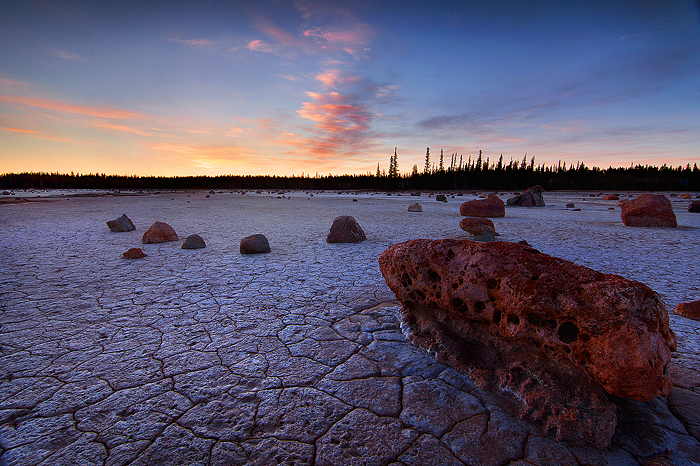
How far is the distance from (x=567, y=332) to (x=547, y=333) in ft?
0.34

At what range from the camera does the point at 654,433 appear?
5.47 ft

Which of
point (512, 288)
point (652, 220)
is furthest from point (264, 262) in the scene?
point (652, 220)

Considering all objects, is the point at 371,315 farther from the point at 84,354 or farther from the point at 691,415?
the point at 84,354

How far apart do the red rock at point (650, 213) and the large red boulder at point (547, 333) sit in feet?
32.1

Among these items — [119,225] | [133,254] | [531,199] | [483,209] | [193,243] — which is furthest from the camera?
[531,199]

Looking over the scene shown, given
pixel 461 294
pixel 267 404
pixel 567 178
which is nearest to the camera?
pixel 267 404

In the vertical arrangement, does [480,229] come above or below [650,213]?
below

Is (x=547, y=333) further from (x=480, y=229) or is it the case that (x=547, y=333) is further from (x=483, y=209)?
(x=483, y=209)

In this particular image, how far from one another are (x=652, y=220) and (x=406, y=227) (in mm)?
7038

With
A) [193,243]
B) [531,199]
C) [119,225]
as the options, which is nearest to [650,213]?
[531,199]

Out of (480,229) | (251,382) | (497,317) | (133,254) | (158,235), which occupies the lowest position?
(251,382)

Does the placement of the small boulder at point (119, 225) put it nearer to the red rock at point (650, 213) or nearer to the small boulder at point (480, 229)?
the small boulder at point (480, 229)

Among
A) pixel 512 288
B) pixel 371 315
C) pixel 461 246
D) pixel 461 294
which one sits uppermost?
pixel 461 246

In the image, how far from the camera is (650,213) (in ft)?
28.8
